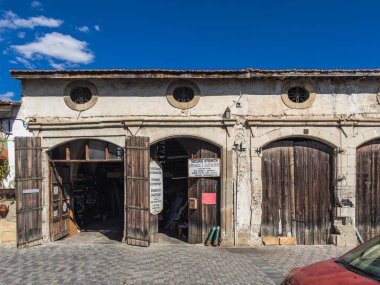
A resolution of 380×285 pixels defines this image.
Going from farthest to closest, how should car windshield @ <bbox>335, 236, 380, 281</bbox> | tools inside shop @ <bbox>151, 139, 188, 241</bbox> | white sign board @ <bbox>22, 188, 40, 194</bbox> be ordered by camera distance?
tools inside shop @ <bbox>151, 139, 188, 241</bbox>, white sign board @ <bbox>22, 188, 40, 194</bbox>, car windshield @ <bbox>335, 236, 380, 281</bbox>

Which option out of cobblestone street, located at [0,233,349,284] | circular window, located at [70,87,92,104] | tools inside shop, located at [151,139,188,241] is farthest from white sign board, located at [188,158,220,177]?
circular window, located at [70,87,92,104]

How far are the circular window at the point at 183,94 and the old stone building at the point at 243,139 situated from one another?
3 cm

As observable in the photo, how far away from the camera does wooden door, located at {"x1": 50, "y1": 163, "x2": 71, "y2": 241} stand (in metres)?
9.78

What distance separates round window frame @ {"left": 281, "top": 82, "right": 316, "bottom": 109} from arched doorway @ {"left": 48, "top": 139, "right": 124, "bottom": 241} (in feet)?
17.3

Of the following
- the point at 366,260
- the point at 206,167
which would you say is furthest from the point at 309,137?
the point at 366,260

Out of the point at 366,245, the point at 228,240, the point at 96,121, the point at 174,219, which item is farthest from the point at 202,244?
the point at 366,245

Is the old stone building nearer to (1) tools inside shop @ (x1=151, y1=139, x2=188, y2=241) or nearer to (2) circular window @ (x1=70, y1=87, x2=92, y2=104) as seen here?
(2) circular window @ (x1=70, y1=87, x2=92, y2=104)

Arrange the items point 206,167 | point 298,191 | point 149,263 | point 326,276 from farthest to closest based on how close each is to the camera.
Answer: point 298,191, point 206,167, point 149,263, point 326,276

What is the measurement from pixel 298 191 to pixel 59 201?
7.56m

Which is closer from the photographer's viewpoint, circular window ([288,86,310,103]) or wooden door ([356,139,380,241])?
wooden door ([356,139,380,241])

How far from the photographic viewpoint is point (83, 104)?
9625 millimetres

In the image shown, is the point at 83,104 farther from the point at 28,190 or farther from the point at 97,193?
the point at 97,193

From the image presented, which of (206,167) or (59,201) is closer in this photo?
(206,167)

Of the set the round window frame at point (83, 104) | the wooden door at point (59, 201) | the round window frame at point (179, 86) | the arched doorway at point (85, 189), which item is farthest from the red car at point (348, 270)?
the wooden door at point (59, 201)
